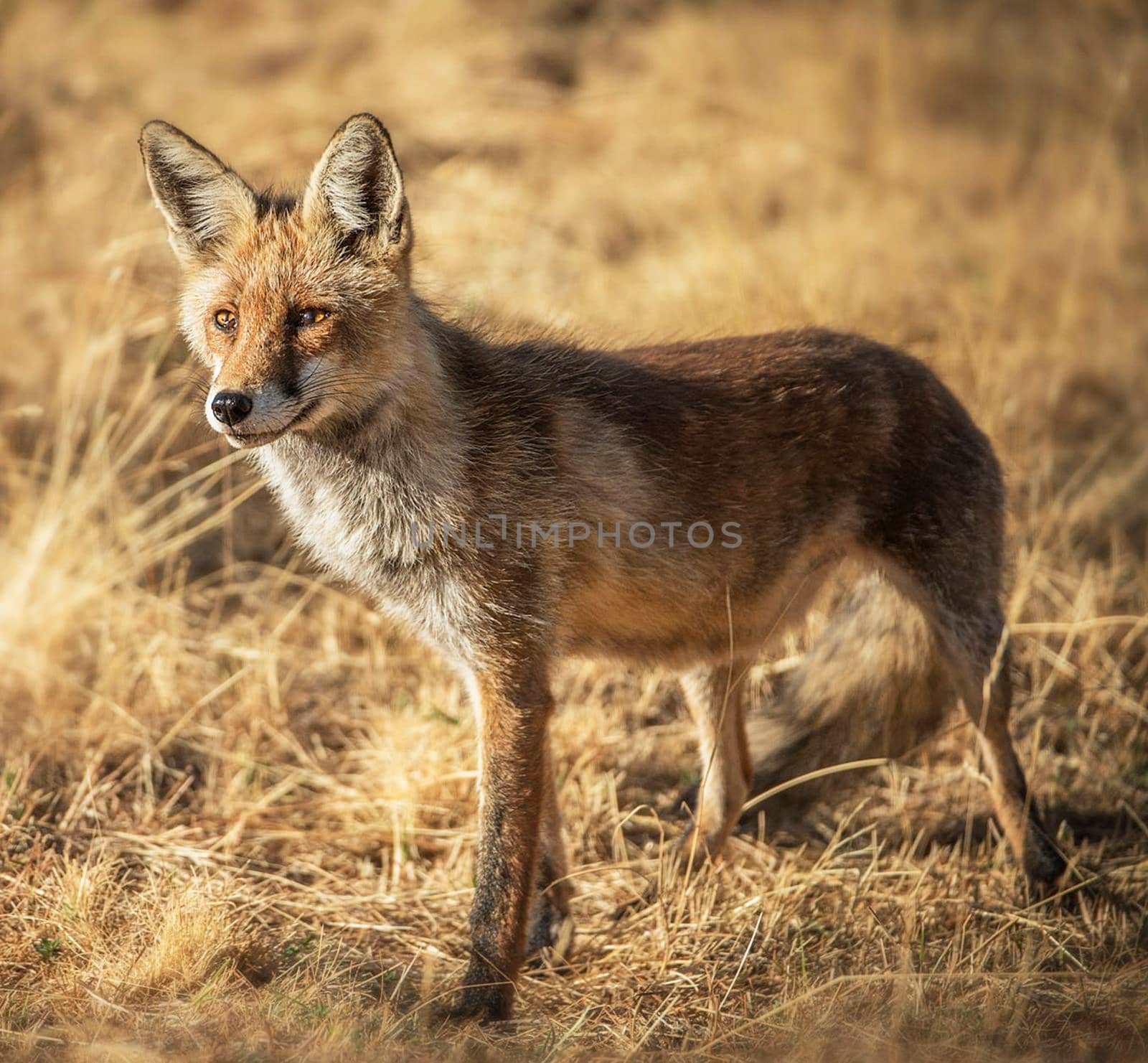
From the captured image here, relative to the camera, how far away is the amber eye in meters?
3.11

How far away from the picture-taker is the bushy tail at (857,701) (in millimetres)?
4227

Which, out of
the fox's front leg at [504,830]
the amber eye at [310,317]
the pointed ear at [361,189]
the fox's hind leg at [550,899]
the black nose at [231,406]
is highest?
the pointed ear at [361,189]

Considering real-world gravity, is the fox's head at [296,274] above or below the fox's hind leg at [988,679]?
above

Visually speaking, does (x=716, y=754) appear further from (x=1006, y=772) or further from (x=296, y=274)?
(x=296, y=274)

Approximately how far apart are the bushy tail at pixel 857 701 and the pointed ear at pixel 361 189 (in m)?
2.23

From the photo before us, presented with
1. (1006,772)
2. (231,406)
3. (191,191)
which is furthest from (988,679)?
(191,191)

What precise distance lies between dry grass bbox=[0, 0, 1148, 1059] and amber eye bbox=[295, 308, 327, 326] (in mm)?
1519

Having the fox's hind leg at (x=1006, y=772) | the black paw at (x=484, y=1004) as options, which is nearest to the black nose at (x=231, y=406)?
the black paw at (x=484, y=1004)

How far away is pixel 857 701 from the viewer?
169 inches

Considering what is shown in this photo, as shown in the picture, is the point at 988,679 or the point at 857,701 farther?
the point at 857,701

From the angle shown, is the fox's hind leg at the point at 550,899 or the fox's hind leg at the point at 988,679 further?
the fox's hind leg at the point at 988,679

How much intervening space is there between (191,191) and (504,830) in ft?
7.07

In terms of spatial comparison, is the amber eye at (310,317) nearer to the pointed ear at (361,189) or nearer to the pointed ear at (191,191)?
the pointed ear at (361,189)

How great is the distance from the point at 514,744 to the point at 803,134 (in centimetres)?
861
